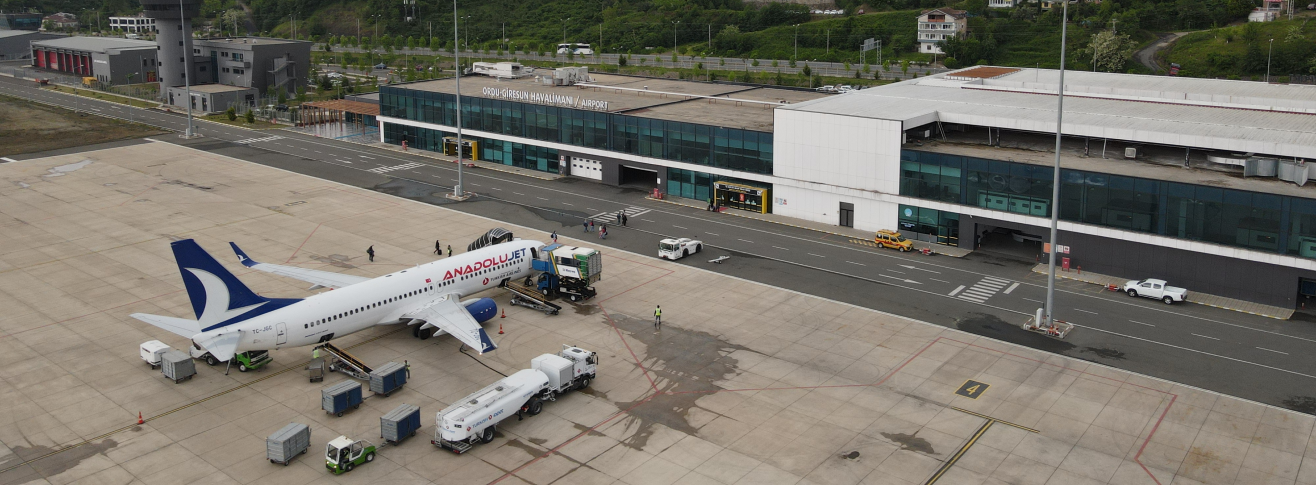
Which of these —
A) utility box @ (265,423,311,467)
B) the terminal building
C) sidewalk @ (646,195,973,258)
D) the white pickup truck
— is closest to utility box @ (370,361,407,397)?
utility box @ (265,423,311,467)

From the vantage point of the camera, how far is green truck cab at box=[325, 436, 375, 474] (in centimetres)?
5022

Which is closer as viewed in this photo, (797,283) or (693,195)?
(797,283)

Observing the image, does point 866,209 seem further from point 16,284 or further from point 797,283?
point 16,284

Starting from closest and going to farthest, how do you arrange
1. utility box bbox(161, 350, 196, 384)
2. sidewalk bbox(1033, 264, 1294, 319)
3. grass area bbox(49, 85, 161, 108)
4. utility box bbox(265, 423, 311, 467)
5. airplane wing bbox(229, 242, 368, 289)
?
utility box bbox(265, 423, 311, 467)
utility box bbox(161, 350, 196, 384)
airplane wing bbox(229, 242, 368, 289)
sidewalk bbox(1033, 264, 1294, 319)
grass area bbox(49, 85, 161, 108)

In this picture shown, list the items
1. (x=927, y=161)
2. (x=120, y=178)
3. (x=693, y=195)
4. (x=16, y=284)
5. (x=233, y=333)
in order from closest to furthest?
(x=233, y=333)
(x=16, y=284)
(x=927, y=161)
(x=693, y=195)
(x=120, y=178)

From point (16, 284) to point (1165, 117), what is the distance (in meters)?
103

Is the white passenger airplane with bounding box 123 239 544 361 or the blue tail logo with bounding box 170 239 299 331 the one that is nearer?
the blue tail logo with bounding box 170 239 299 331

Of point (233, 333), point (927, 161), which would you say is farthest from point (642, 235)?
point (233, 333)

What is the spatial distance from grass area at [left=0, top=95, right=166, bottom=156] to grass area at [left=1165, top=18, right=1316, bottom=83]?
587 feet

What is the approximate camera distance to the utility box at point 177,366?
61122 mm

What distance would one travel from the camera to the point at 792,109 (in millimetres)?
101438

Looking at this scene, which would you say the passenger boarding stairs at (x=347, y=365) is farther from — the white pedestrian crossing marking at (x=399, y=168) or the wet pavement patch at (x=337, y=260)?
the white pedestrian crossing marking at (x=399, y=168)

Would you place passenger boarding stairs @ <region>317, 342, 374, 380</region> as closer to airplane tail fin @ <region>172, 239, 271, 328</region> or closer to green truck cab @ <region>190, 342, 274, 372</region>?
green truck cab @ <region>190, 342, 274, 372</region>

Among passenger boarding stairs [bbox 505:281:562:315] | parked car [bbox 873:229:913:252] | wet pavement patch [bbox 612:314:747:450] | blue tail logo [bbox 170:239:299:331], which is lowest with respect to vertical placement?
wet pavement patch [bbox 612:314:747:450]
